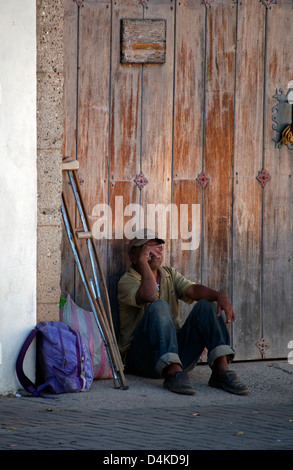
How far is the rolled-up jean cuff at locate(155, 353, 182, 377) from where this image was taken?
224 inches

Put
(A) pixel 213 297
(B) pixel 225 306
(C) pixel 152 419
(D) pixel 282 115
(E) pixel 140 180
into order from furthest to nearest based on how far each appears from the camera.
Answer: (D) pixel 282 115 → (E) pixel 140 180 → (A) pixel 213 297 → (B) pixel 225 306 → (C) pixel 152 419

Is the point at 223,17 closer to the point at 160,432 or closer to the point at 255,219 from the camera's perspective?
the point at 255,219

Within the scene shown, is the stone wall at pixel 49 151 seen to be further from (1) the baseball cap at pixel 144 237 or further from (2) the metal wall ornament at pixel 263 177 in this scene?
(2) the metal wall ornament at pixel 263 177

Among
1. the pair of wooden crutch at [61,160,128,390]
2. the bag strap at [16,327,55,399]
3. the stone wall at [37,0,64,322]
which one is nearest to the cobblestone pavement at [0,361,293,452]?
the bag strap at [16,327,55,399]

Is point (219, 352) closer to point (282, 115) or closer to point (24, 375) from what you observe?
point (24, 375)

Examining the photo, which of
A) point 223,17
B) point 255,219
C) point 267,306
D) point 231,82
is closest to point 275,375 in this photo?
point 267,306

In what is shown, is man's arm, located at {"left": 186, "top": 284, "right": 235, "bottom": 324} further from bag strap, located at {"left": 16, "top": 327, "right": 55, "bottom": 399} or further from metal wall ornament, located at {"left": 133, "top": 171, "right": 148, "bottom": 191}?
bag strap, located at {"left": 16, "top": 327, "right": 55, "bottom": 399}

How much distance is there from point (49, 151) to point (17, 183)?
0.34 m

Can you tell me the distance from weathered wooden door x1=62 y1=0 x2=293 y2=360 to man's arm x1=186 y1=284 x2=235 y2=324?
409 millimetres

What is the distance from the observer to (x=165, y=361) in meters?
5.69

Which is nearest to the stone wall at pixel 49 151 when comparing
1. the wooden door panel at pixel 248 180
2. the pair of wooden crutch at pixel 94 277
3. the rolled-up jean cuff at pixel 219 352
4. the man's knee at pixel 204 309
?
the pair of wooden crutch at pixel 94 277

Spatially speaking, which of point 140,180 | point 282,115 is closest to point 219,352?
point 140,180

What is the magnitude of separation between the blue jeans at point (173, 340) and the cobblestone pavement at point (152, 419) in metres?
0.16

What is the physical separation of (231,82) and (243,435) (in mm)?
2909
